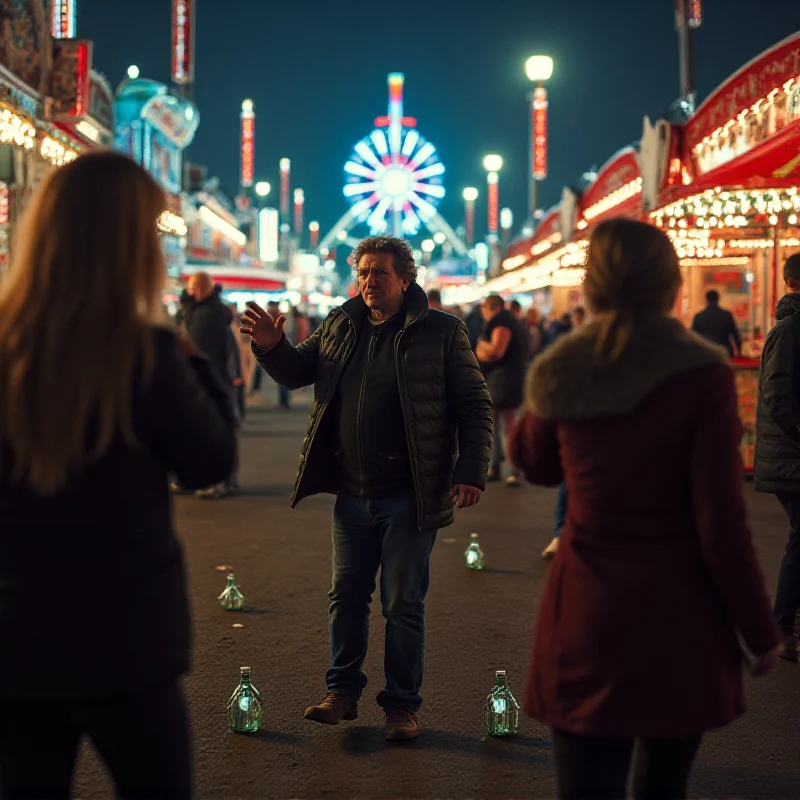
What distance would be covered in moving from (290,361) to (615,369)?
2326 mm

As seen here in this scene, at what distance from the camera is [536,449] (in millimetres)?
2811

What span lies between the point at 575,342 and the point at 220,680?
125 inches

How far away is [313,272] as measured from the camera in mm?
110188

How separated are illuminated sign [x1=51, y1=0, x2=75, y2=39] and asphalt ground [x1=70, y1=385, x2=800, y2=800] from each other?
9503 millimetres

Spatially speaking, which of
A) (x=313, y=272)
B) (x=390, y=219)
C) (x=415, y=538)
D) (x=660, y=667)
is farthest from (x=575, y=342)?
(x=313, y=272)

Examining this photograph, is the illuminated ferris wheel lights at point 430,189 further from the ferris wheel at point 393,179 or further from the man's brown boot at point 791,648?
the man's brown boot at point 791,648

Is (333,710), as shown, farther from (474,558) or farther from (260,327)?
(474,558)

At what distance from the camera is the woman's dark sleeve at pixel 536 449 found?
2773 millimetres

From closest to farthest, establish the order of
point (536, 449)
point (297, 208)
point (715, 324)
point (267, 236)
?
point (536, 449) → point (715, 324) → point (267, 236) → point (297, 208)

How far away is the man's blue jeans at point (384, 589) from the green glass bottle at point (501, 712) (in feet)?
0.95

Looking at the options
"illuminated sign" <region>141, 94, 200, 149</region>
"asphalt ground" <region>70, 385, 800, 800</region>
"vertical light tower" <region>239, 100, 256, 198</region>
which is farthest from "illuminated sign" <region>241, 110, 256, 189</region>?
"asphalt ground" <region>70, 385, 800, 800</region>

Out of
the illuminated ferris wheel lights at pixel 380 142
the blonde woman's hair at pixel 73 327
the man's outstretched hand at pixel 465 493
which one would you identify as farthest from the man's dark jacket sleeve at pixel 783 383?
the illuminated ferris wheel lights at pixel 380 142

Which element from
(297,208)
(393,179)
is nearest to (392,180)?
(393,179)

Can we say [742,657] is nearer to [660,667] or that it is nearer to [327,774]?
[660,667]
